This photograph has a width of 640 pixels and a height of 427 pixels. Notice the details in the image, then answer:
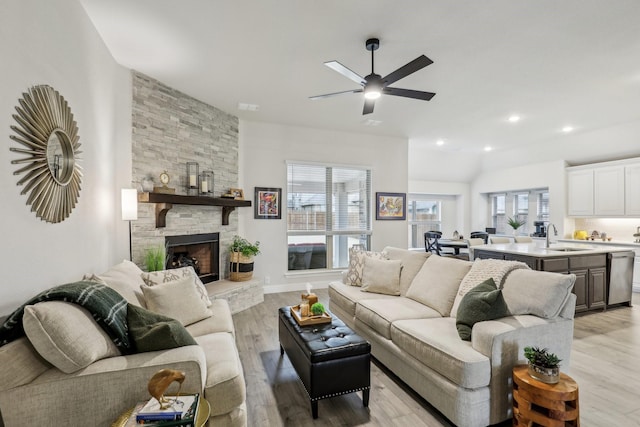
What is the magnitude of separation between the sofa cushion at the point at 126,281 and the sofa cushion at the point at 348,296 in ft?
6.45

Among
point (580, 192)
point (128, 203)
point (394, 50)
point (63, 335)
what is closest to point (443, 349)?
point (63, 335)

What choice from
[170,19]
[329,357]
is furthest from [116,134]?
[329,357]

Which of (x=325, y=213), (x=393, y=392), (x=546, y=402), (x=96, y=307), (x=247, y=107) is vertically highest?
(x=247, y=107)

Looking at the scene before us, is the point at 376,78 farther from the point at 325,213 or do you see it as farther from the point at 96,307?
the point at 325,213

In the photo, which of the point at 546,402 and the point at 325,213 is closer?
the point at 546,402

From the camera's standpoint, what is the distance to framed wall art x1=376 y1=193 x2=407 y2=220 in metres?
6.26

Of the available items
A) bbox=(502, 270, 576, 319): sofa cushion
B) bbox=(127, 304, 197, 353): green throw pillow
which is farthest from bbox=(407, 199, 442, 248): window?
bbox=(127, 304, 197, 353): green throw pillow

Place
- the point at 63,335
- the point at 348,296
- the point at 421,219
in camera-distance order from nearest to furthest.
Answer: the point at 63,335 < the point at 348,296 < the point at 421,219

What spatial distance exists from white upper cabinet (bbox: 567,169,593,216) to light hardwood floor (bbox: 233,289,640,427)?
3.56m

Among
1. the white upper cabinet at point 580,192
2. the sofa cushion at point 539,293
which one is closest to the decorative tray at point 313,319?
the sofa cushion at point 539,293

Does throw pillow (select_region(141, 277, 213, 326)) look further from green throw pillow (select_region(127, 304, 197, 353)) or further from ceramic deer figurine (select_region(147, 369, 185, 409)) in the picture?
ceramic deer figurine (select_region(147, 369, 185, 409))

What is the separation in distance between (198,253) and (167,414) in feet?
12.0

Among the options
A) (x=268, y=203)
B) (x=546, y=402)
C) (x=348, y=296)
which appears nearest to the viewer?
(x=546, y=402)

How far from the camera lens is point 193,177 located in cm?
420
